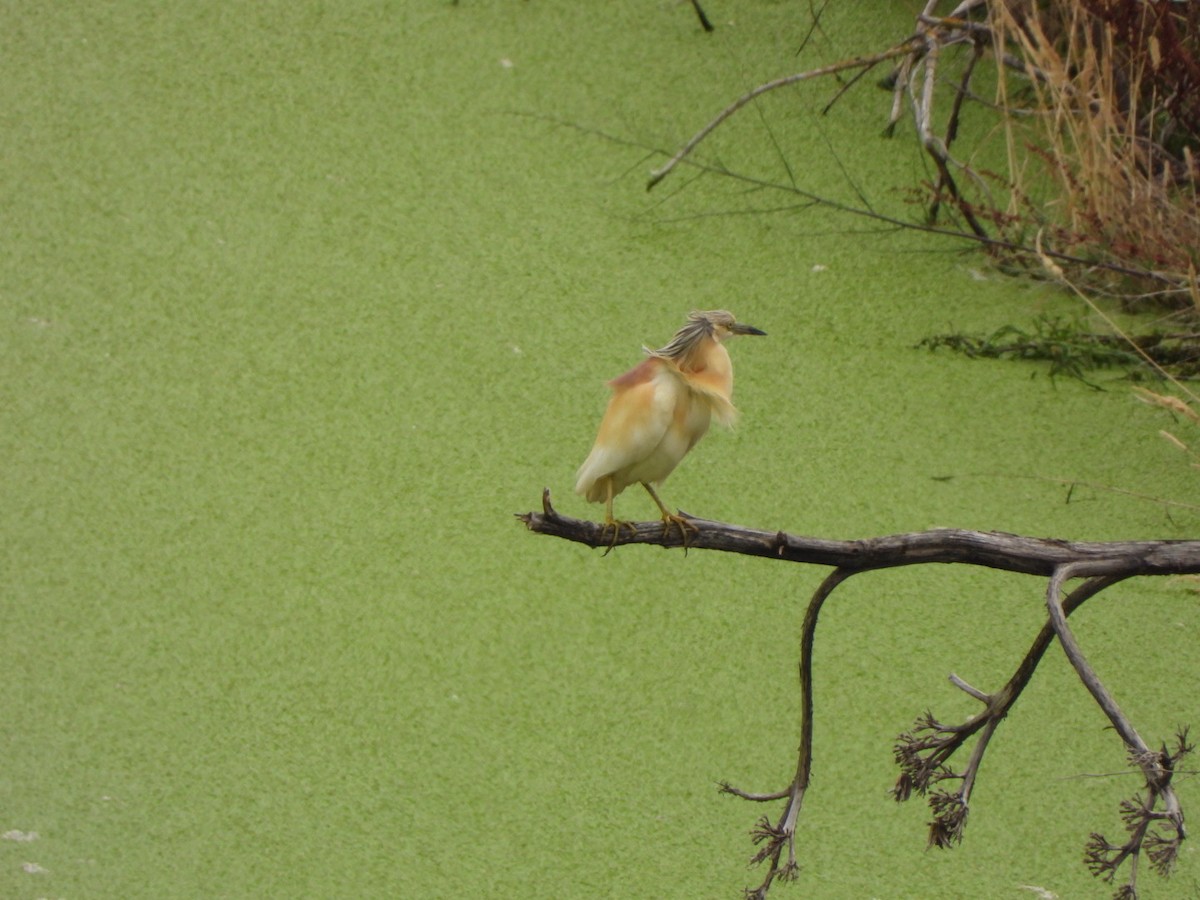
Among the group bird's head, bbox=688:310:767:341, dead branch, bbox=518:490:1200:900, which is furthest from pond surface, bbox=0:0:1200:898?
bird's head, bbox=688:310:767:341

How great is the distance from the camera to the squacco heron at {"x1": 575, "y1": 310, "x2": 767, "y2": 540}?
135cm

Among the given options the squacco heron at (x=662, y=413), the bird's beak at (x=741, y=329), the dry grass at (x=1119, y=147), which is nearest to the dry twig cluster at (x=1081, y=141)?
the dry grass at (x=1119, y=147)

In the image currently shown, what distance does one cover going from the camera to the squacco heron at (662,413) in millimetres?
1350

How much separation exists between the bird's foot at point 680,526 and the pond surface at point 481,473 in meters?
0.53

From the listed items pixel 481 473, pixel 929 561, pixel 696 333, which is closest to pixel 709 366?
pixel 696 333

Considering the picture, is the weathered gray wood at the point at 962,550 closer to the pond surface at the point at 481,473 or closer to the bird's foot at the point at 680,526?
the bird's foot at the point at 680,526

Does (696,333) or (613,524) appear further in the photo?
(696,333)

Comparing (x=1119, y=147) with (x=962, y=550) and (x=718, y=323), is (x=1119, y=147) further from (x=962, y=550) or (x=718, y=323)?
(x=962, y=550)

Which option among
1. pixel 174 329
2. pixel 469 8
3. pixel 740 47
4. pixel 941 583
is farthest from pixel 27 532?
pixel 740 47

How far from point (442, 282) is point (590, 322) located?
26cm

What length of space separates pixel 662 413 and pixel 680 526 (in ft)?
0.34

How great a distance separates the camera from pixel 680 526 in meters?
1.33

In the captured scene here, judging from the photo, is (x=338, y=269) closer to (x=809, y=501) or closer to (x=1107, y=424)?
(x=809, y=501)

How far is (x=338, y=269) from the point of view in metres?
2.48
